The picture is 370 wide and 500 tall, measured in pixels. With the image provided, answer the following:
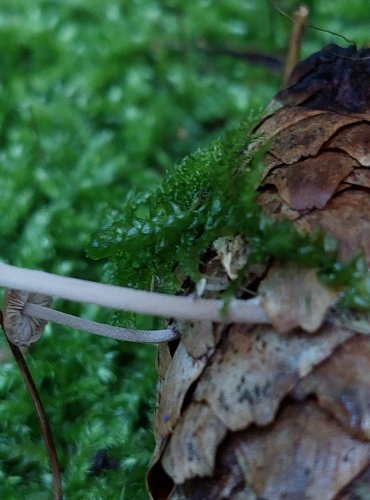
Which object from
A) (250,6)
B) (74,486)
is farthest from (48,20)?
(74,486)

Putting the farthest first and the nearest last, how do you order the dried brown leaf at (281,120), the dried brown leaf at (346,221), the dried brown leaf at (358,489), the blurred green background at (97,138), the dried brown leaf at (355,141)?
the blurred green background at (97,138)
the dried brown leaf at (281,120)
the dried brown leaf at (355,141)
the dried brown leaf at (346,221)
the dried brown leaf at (358,489)

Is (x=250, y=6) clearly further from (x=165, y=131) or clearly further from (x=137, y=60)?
(x=165, y=131)

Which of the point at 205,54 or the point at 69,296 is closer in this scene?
the point at 69,296

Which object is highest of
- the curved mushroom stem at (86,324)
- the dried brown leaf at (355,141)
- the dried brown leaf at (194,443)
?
the dried brown leaf at (355,141)

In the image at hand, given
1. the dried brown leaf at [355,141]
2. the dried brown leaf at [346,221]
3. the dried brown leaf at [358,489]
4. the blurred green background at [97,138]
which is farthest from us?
the blurred green background at [97,138]

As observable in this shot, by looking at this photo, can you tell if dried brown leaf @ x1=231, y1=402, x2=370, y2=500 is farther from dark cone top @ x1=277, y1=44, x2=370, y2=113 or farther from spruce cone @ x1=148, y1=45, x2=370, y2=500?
dark cone top @ x1=277, y1=44, x2=370, y2=113

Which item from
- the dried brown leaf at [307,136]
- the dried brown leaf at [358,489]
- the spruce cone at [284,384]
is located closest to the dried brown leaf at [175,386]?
the spruce cone at [284,384]

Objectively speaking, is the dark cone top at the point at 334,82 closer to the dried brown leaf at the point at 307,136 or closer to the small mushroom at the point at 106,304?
the dried brown leaf at the point at 307,136

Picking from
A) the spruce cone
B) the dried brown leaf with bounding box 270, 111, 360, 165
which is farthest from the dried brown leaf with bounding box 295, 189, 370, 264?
the dried brown leaf with bounding box 270, 111, 360, 165
